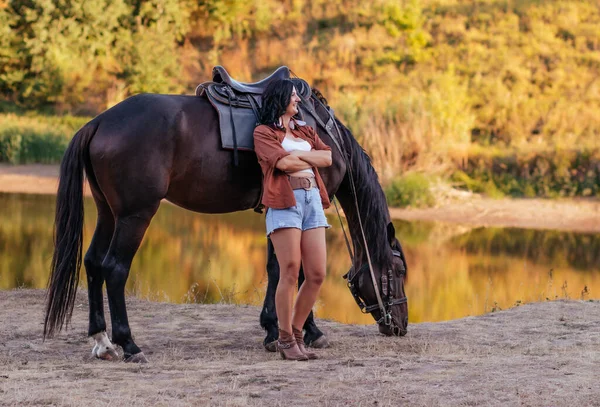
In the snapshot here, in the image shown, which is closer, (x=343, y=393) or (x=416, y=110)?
(x=343, y=393)

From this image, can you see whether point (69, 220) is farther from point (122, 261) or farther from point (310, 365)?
point (310, 365)

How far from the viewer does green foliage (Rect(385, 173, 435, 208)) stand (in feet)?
55.4

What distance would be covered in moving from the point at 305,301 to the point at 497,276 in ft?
22.4

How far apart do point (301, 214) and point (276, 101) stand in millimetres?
697

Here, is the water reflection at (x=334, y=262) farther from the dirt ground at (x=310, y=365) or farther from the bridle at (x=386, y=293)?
the bridle at (x=386, y=293)

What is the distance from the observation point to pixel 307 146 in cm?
544

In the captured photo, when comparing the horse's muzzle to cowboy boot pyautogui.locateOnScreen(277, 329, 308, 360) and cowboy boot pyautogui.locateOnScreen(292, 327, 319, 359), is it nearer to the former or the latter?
cowboy boot pyautogui.locateOnScreen(292, 327, 319, 359)

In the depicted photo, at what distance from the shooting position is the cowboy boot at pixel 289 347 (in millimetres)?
5410

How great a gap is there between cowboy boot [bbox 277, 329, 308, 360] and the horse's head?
3.80 ft

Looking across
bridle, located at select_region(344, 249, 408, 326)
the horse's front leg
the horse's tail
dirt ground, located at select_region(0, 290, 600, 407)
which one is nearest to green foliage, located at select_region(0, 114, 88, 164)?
dirt ground, located at select_region(0, 290, 600, 407)

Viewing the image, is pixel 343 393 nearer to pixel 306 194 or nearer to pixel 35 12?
pixel 306 194

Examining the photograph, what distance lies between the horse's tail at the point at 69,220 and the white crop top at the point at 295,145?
120 centimetres

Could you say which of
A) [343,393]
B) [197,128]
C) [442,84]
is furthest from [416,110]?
[343,393]

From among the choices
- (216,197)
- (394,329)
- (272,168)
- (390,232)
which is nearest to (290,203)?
(272,168)
